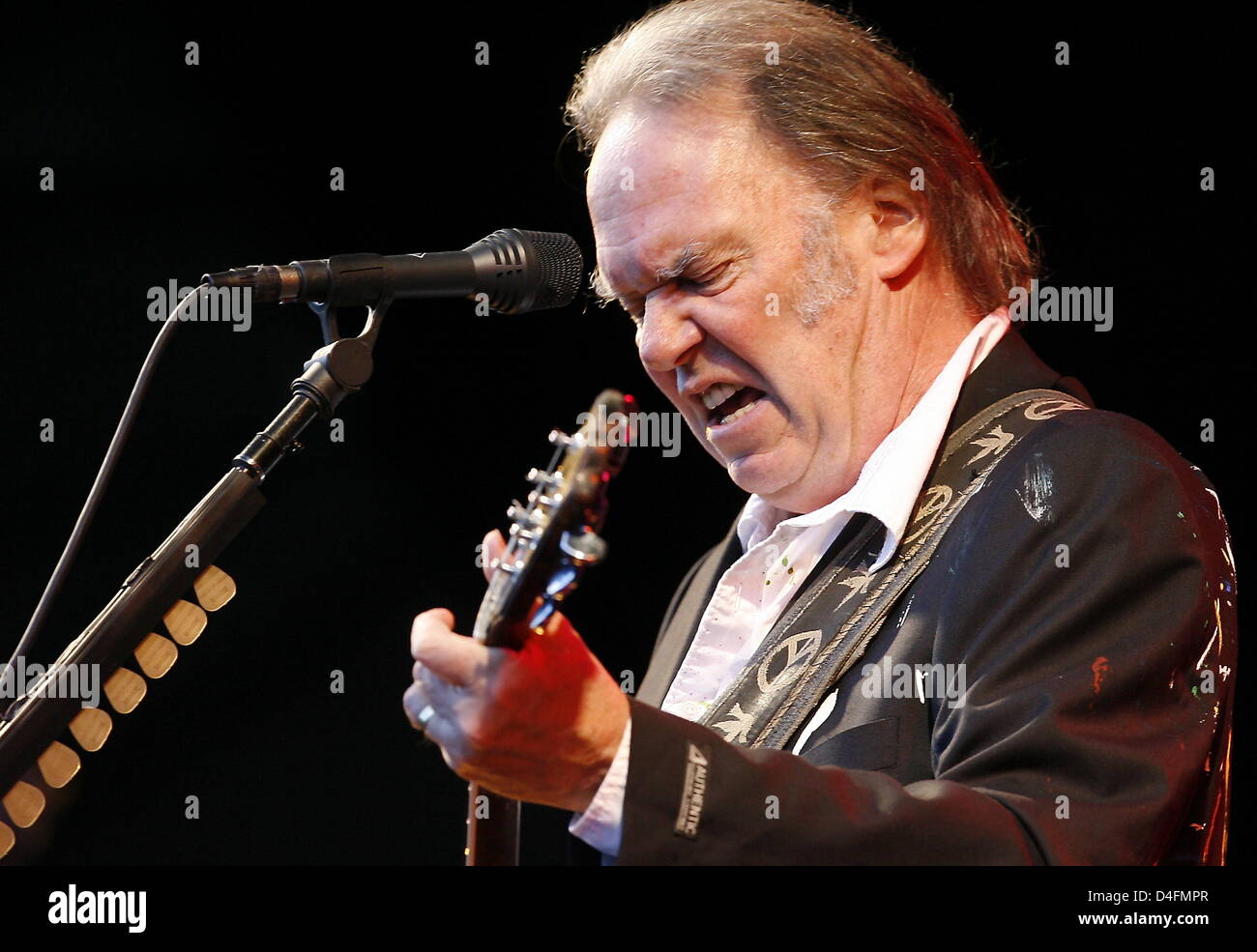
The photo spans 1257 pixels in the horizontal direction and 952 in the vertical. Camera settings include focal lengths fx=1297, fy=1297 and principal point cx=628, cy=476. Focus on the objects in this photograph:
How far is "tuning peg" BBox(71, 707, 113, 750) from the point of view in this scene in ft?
5.00

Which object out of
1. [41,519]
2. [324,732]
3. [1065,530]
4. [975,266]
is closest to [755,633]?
[1065,530]

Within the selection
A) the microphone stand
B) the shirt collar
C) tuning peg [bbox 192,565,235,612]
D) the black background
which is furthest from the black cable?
the black background

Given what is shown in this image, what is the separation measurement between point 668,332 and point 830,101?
460 millimetres

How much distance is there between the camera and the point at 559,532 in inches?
41.4

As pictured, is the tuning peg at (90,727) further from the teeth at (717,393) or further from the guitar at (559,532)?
the teeth at (717,393)

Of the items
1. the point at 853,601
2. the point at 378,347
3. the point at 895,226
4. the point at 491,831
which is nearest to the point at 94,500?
the point at 491,831

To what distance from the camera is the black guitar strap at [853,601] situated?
171 cm

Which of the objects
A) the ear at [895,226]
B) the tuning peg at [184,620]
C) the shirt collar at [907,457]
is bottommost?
the tuning peg at [184,620]

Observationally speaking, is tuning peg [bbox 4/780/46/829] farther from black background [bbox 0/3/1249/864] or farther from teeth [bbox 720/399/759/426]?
black background [bbox 0/3/1249/864]

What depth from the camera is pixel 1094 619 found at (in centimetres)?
148

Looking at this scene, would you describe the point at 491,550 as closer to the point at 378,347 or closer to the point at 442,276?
the point at 442,276

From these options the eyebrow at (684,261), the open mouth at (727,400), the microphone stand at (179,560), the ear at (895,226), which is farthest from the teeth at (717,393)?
the microphone stand at (179,560)
